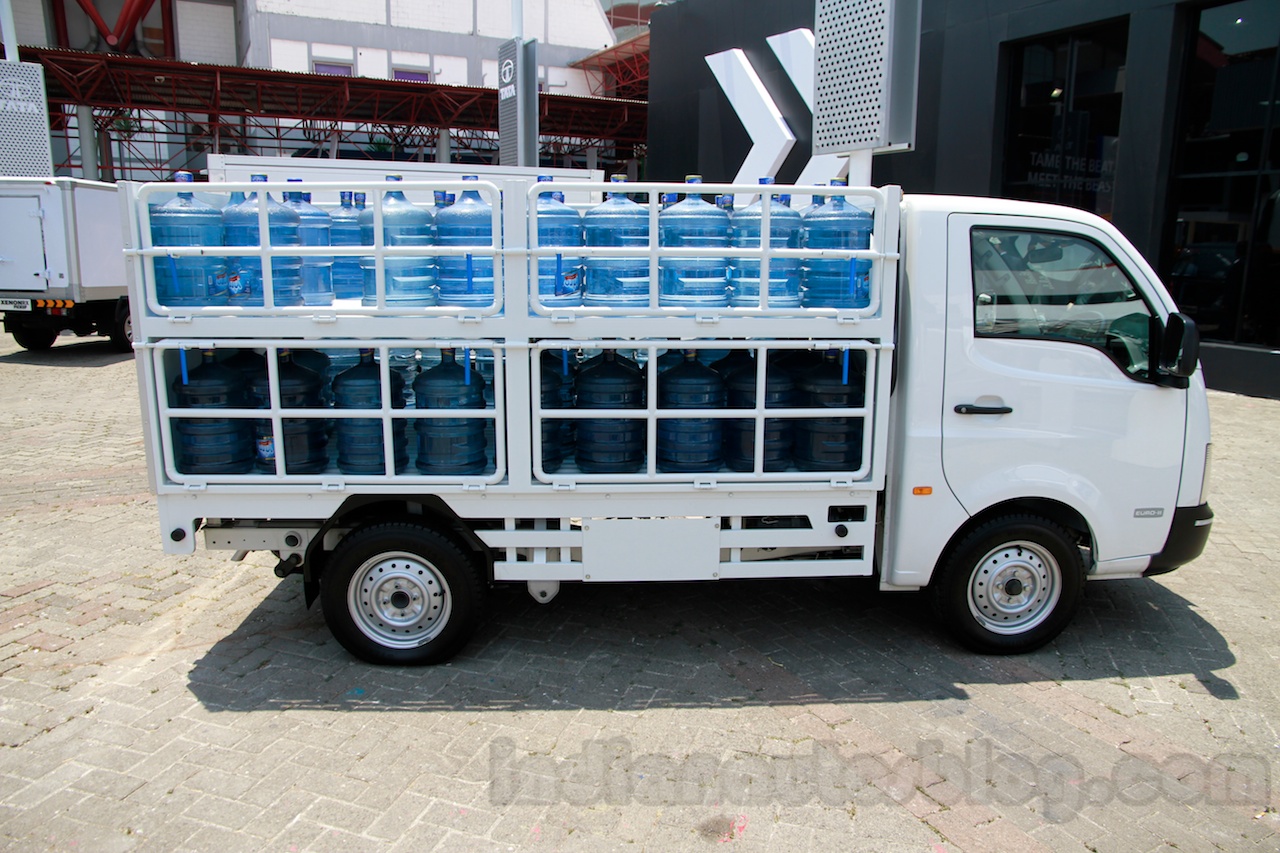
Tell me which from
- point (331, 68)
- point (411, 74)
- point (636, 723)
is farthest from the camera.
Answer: point (411, 74)

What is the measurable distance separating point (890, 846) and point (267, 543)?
321cm

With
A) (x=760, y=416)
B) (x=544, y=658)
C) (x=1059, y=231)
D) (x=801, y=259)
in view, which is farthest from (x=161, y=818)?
(x=1059, y=231)

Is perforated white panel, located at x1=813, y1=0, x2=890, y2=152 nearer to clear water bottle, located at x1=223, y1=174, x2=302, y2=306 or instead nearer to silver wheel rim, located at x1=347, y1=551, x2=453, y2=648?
clear water bottle, located at x1=223, y1=174, x2=302, y2=306

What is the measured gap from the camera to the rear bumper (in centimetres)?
467

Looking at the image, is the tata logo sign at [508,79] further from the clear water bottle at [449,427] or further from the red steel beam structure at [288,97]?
the red steel beam structure at [288,97]

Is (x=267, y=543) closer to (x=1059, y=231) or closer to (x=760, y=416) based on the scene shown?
(x=760, y=416)


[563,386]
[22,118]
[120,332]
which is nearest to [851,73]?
[563,386]

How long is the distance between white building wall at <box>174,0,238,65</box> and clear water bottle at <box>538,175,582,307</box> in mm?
36827

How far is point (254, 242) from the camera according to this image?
452cm

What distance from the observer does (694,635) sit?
490 cm

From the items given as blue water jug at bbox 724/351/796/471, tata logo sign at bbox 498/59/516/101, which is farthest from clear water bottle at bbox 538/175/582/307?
tata logo sign at bbox 498/59/516/101

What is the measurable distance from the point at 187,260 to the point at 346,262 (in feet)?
2.52

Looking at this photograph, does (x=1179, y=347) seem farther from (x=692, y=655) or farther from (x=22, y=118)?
(x=22, y=118)

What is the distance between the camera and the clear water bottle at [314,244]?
4.50 m
